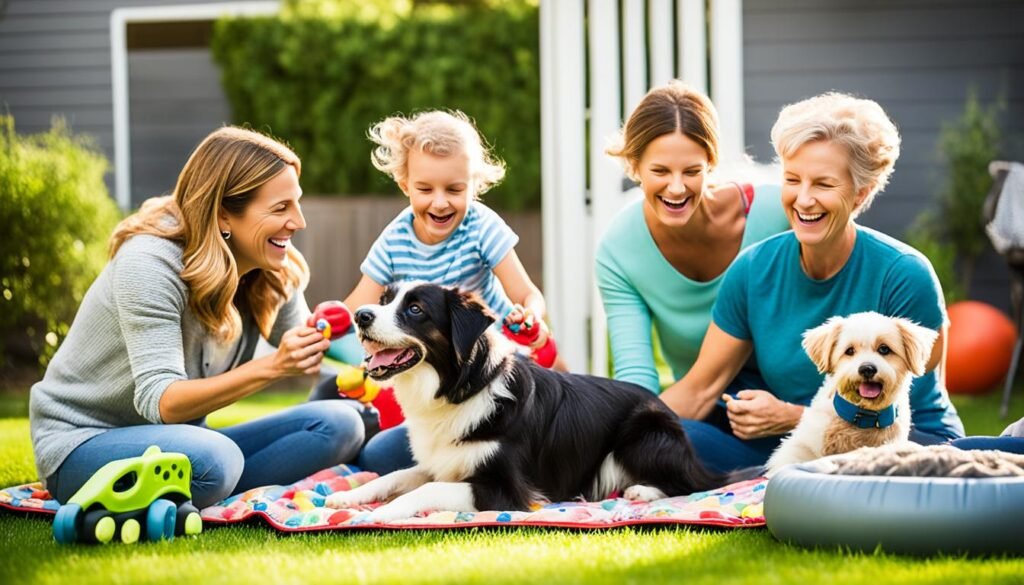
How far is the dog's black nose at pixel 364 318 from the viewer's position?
3.47 meters

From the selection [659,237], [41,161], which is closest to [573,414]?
[659,237]

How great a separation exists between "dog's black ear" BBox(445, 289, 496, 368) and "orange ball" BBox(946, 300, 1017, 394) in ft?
15.1

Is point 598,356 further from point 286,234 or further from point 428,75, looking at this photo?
point 428,75

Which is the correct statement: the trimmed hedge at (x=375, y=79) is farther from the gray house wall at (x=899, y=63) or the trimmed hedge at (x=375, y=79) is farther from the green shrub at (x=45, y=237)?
the green shrub at (x=45, y=237)

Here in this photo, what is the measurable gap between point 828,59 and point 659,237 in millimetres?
5132

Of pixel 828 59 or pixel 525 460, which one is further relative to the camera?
pixel 828 59

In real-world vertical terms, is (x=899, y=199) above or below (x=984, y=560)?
above

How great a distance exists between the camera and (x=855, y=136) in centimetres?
374

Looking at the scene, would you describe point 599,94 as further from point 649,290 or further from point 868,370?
point 868,370

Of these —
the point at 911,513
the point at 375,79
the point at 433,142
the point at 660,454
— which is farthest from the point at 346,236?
the point at 911,513

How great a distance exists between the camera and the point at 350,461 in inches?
180

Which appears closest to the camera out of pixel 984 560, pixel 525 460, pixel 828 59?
pixel 984 560

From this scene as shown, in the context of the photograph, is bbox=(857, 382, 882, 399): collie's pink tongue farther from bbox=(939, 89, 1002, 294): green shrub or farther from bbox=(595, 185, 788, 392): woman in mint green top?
bbox=(939, 89, 1002, 294): green shrub

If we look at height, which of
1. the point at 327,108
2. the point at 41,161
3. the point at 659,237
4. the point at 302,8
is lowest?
the point at 659,237
